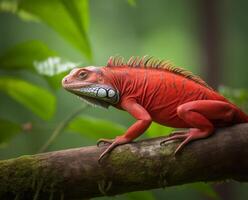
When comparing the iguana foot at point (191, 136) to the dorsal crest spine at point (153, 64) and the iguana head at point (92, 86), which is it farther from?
the iguana head at point (92, 86)

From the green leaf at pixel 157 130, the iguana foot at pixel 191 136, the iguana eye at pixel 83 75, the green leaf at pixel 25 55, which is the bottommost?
the green leaf at pixel 157 130

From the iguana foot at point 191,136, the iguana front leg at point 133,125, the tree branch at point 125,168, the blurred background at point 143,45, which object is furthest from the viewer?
the blurred background at point 143,45

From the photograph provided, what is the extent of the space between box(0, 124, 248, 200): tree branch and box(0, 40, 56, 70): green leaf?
2.66 ft

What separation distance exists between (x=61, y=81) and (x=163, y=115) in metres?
0.71

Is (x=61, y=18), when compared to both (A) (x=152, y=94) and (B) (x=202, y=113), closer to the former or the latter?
(A) (x=152, y=94)

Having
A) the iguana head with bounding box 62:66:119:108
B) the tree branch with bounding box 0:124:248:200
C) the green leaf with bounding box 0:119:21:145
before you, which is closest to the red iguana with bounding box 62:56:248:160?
the iguana head with bounding box 62:66:119:108

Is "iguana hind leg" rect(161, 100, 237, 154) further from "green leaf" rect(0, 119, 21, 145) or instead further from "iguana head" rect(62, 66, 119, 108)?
"green leaf" rect(0, 119, 21, 145)

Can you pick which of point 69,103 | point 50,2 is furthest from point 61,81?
point 69,103

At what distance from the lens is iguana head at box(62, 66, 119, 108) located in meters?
2.96

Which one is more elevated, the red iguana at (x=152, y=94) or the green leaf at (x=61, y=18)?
the green leaf at (x=61, y=18)

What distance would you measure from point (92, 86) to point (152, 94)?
1.28 feet

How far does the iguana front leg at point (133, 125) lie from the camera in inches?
104

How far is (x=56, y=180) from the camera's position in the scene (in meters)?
2.53

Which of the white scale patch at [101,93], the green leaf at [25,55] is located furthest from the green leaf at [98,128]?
the green leaf at [25,55]
